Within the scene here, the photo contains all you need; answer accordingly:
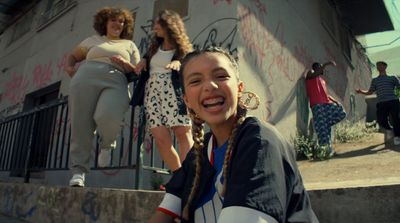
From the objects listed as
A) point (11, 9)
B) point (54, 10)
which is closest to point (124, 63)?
point (54, 10)

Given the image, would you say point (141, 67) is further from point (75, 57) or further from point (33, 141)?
point (33, 141)

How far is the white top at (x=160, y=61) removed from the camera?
295 centimetres

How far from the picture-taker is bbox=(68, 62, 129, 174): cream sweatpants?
2936mm

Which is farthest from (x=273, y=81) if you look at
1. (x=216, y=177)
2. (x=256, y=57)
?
(x=216, y=177)

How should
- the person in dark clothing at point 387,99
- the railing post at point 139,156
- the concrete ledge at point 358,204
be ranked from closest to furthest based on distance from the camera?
the concrete ledge at point 358,204
the railing post at point 139,156
the person in dark clothing at point 387,99

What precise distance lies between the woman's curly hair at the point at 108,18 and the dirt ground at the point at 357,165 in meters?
2.16

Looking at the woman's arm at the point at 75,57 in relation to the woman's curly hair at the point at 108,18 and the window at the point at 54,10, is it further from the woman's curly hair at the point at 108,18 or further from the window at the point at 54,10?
the window at the point at 54,10

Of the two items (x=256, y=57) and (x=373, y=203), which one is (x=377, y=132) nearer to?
(x=256, y=57)

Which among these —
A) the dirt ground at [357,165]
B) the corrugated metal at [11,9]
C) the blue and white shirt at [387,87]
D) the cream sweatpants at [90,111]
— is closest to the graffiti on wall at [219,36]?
the dirt ground at [357,165]

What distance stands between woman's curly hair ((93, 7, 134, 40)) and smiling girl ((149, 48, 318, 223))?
6.93ft

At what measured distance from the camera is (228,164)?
1108 millimetres

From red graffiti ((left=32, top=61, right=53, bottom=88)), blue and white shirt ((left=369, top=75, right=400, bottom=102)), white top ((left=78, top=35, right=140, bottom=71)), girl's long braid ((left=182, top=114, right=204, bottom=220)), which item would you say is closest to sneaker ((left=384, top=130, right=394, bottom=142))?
blue and white shirt ((left=369, top=75, right=400, bottom=102))

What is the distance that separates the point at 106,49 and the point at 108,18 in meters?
0.34

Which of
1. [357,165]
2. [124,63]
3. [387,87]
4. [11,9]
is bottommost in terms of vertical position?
[357,165]
